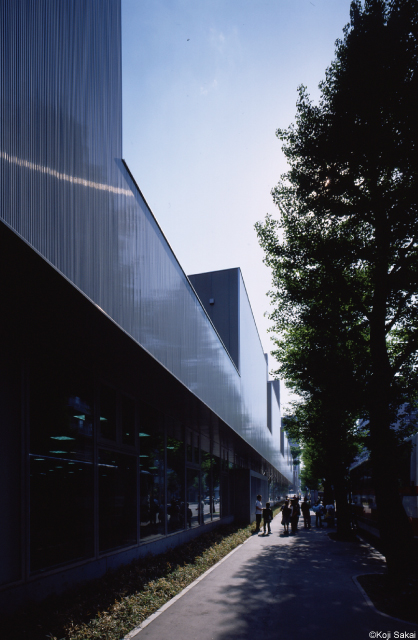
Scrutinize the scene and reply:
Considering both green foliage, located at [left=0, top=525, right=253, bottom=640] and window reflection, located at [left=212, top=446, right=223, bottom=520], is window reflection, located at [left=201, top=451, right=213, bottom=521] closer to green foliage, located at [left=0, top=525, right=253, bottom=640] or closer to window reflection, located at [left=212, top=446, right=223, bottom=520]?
window reflection, located at [left=212, top=446, right=223, bottom=520]

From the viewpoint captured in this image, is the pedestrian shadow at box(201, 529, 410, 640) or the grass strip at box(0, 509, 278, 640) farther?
the pedestrian shadow at box(201, 529, 410, 640)

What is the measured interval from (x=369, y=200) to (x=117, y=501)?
28.8 feet

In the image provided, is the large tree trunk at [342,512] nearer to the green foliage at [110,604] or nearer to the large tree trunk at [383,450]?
the large tree trunk at [383,450]

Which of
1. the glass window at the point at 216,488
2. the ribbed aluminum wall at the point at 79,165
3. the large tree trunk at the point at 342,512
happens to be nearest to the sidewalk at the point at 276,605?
the ribbed aluminum wall at the point at 79,165

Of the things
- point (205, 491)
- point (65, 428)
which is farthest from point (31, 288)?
point (205, 491)

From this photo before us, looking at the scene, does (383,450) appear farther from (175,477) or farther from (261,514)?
(261,514)

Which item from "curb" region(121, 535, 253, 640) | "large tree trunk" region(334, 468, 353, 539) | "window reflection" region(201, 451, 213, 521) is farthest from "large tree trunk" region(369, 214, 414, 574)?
"large tree trunk" region(334, 468, 353, 539)

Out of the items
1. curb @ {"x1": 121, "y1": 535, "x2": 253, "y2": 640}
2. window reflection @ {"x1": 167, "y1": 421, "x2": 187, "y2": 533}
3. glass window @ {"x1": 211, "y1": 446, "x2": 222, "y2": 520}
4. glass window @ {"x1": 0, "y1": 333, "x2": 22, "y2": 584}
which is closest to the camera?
glass window @ {"x1": 0, "y1": 333, "x2": 22, "y2": 584}

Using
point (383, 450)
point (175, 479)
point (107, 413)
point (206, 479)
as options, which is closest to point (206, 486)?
point (206, 479)

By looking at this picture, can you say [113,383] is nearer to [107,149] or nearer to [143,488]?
[143,488]

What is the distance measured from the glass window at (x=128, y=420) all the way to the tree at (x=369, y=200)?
5.40 metres

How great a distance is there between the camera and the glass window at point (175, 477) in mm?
14602

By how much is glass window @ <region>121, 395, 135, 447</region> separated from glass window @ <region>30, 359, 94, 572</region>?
181 centimetres

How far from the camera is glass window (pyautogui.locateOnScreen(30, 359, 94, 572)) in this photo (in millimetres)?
7113
